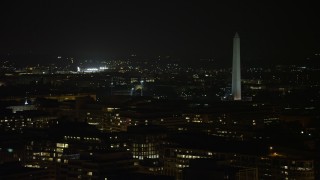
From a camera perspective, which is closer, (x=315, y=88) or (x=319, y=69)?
(x=315, y=88)

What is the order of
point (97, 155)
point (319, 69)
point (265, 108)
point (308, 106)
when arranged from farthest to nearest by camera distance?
1. point (319, 69)
2. point (308, 106)
3. point (265, 108)
4. point (97, 155)

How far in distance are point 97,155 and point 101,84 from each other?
85.7m

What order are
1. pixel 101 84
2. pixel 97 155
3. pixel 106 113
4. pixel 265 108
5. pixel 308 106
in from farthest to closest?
1. pixel 101 84
2. pixel 308 106
3. pixel 265 108
4. pixel 106 113
5. pixel 97 155

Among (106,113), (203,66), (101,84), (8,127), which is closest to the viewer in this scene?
(8,127)

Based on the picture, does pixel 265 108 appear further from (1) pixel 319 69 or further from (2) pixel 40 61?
(2) pixel 40 61

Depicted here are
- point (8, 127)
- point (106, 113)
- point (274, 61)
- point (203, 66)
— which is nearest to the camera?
point (8, 127)

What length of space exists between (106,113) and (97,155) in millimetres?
30492

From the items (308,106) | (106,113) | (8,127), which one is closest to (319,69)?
(308,106)

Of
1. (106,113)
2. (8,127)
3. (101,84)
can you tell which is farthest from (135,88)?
(8,127)

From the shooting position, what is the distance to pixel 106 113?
72.9 meters

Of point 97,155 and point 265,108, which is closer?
point 97,155

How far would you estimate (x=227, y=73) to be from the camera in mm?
154250

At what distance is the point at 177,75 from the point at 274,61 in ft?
80.6

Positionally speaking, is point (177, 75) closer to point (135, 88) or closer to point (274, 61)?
point (274, 61)
